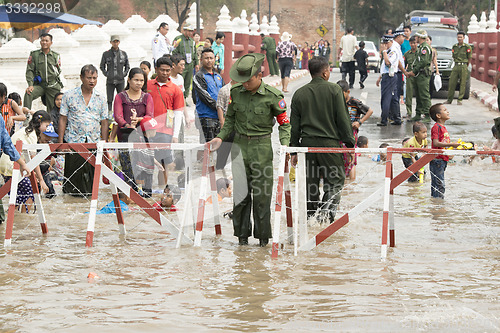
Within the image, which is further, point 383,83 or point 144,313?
point 383,83

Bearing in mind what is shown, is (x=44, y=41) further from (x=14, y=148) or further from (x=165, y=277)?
(x=165, y=277)

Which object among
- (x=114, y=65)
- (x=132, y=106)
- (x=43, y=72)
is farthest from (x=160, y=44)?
(x=132, y=106)

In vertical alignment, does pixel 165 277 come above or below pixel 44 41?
below

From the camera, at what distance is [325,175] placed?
8953 millimetres

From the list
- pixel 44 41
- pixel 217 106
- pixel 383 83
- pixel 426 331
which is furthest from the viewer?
pixel 383 83

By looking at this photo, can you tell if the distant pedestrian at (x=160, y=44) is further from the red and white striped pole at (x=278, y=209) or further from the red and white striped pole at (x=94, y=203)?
the red and white striped pole at (x=278, y=209)

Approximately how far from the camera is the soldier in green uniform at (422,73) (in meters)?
18.9

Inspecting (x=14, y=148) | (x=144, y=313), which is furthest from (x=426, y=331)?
(x=14, y=148)

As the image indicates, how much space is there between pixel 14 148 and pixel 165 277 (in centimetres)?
216

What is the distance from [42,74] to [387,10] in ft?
192

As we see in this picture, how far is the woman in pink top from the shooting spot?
407 inches

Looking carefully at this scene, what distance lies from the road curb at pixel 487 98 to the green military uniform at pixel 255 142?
14.7 meters

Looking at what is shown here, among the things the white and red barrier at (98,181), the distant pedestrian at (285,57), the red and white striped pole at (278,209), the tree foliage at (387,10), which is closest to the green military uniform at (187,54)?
the distant pedestrian at (285,57)

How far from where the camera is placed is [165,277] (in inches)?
287
